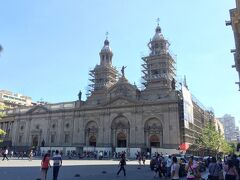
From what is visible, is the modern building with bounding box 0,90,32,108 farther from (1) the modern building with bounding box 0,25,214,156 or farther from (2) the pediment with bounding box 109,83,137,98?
(2) the pediment with bounding box 109,83,137,98

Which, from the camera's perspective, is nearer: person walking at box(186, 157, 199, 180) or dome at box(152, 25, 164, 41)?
person walking at box(186, 157, 199, 180)

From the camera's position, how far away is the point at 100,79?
7862 cm

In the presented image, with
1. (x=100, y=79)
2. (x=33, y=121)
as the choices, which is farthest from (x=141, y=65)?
(x=33, y=121)

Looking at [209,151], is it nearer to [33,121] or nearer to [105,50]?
[105,50]

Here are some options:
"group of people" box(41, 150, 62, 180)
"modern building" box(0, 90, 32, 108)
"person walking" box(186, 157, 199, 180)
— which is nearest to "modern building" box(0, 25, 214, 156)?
"group of people" box(41, 150, 62, 180)

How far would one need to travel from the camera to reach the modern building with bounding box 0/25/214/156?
5938 centimetres

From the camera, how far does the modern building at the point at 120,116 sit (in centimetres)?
5938

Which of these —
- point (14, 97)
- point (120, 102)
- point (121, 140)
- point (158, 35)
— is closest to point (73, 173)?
point (121, 140)

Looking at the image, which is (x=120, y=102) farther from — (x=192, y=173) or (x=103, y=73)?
(x=192, y=173)

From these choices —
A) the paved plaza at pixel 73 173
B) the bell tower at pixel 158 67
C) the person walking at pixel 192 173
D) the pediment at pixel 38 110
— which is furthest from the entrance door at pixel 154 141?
the person walking at pixel 192 173

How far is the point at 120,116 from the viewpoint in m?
65.9

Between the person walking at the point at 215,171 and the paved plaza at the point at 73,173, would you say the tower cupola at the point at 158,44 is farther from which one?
the person walking at the point at 215,171

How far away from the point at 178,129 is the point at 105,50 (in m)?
36.1

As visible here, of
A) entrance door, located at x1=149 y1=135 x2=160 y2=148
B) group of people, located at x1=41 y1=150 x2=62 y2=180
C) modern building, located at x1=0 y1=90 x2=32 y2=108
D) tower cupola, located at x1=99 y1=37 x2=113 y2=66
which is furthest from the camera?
modern building, located at x1=0 y1=90 x2=32 y2=108
